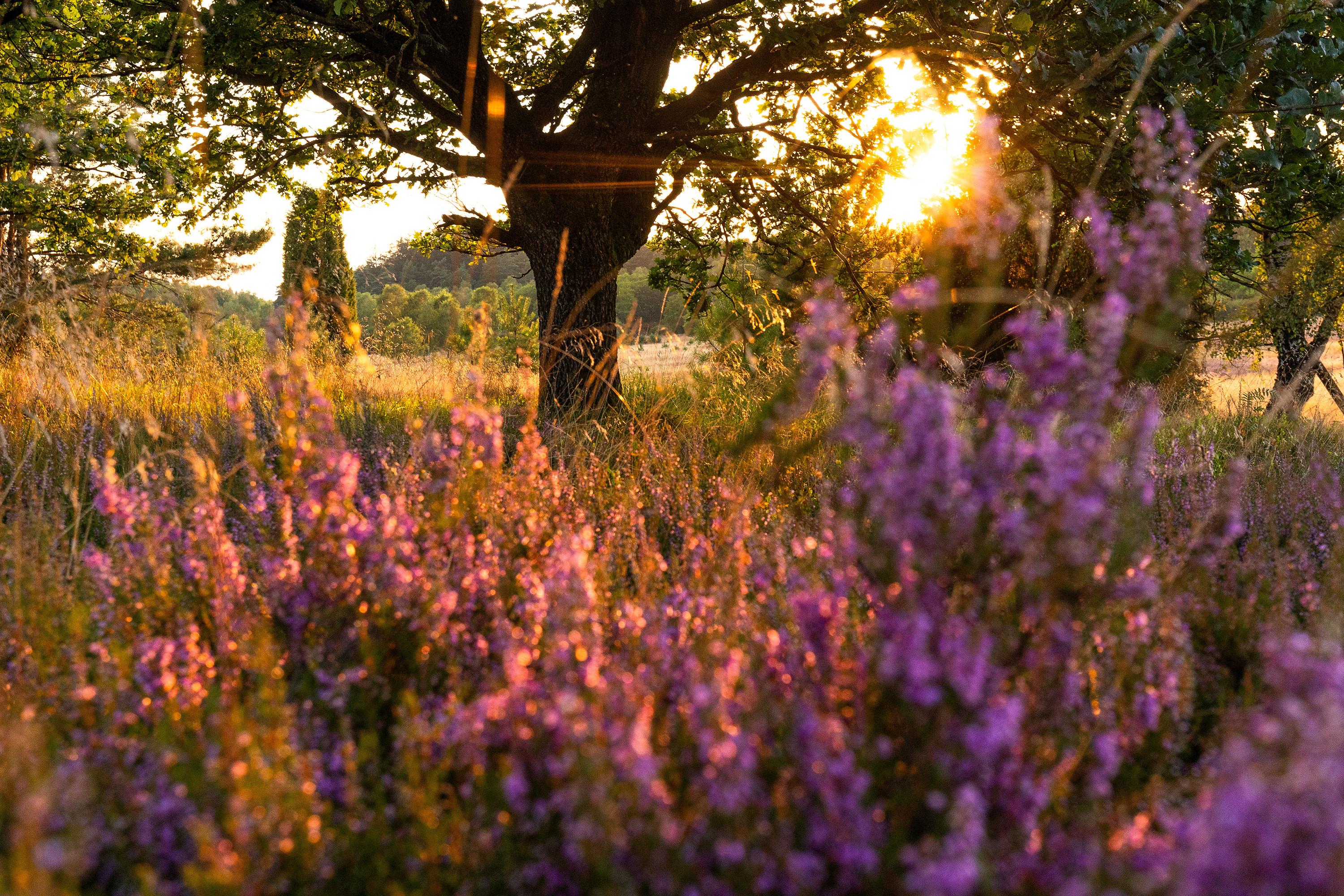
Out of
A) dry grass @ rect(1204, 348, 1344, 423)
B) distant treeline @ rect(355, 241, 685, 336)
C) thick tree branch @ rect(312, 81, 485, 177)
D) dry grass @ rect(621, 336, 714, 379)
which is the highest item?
distant treeline @ rect(355, 241, 685, 336)

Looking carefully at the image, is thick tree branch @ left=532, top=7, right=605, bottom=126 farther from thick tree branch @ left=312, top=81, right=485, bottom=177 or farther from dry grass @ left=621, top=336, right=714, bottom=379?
dry grass @ left=621, top=336, right=714, bottom=379

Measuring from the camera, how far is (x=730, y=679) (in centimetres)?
155

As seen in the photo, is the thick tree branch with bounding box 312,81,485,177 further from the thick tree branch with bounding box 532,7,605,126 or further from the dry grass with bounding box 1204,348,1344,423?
the dry grass with bounding box 1204,348,1344,423

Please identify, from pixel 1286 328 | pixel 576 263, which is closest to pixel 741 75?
pixel 576 263

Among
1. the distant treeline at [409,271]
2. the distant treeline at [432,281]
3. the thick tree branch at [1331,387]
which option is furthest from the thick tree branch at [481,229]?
the distant treeline at [409,271]

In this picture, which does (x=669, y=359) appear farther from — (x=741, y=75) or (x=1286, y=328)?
(x=1286, y=328)

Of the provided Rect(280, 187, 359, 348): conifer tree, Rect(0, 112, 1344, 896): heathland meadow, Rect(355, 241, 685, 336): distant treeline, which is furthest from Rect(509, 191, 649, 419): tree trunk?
Rect(355, 241, 685, 336): distant treeline

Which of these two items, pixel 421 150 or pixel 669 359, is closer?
pixel 421 150

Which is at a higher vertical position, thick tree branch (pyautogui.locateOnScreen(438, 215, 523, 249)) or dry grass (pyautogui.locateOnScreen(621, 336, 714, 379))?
thick tree branch (pyautogui.locateOnScreen(438, 215, 523, 249))

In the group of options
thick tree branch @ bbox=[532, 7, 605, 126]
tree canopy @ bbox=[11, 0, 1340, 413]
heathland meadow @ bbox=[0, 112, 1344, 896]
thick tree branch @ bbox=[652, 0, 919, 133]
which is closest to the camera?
heathland meadow @ bbox=[0, 112, 1344, 896]

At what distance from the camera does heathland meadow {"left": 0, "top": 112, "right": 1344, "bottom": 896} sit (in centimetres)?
128

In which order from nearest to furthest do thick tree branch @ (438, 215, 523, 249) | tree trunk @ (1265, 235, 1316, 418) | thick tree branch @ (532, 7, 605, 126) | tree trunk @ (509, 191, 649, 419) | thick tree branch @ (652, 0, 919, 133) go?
thick tree branch @ (652, 0, 919, 133), tree trunk @ (1265, 235, 1316, 418), thick tree branch @ (532, 7, 605, 126), tree trunk @ (509, 191, 649, 419), thick tree branch @ (438, 215, 523, 249)

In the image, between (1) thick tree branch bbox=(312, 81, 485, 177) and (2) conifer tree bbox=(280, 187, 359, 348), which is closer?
(2) conifer tree bbox=(280, 187, 359, 348)

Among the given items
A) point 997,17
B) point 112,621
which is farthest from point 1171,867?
point 997,17
